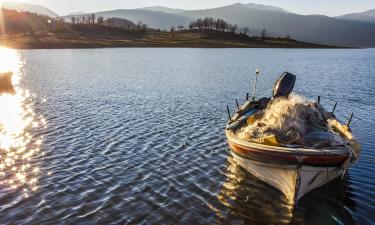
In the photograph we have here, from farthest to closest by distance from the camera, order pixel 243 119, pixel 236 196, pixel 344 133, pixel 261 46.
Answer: pixel 261 46 < pixel 243 119 < pixel 344 133 < pixel 236 196

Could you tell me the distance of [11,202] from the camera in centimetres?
1758

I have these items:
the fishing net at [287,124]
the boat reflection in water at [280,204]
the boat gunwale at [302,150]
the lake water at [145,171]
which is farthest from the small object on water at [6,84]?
the boat gunwale at [302,150]

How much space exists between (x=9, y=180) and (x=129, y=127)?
487 inches

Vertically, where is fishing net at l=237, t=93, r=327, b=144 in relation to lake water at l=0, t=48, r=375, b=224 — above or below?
above

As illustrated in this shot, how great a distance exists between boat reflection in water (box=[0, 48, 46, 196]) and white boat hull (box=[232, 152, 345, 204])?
11933mm

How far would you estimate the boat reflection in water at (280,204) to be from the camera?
16.6 m

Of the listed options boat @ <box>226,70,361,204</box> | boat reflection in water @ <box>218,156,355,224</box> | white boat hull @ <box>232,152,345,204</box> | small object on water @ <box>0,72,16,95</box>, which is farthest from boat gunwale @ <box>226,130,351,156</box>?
small object on water @ <box>0,72,16,95</box>

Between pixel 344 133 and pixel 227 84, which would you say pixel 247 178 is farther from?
pixel 227 84

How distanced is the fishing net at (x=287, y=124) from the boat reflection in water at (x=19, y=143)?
40.1 ft

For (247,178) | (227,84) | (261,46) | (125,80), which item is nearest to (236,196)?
(247,178)

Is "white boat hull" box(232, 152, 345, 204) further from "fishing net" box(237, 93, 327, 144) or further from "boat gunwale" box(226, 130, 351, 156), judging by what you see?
"fishing net" box(237, 93, 327, 144)

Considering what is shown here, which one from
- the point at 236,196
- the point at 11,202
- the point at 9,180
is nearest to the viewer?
the point at 11,202

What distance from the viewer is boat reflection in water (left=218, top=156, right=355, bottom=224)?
54.4 feet

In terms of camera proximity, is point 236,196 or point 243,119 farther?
point 243,119
